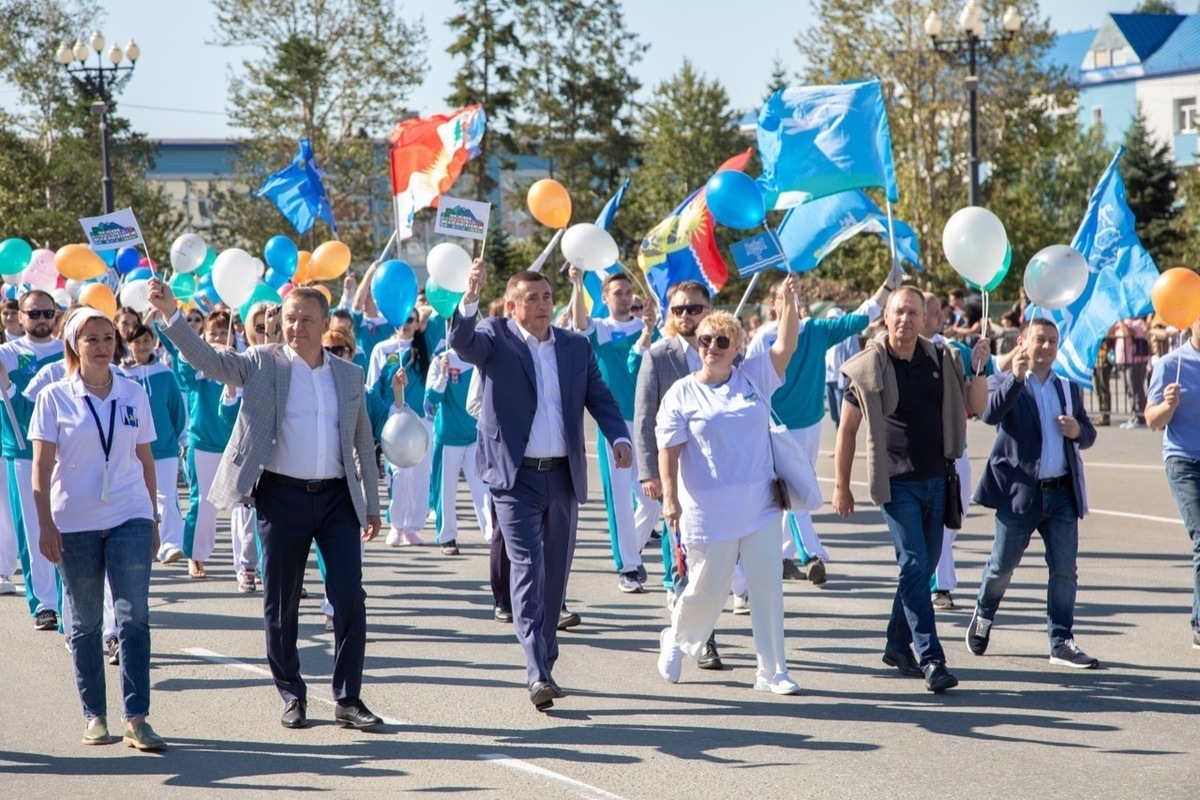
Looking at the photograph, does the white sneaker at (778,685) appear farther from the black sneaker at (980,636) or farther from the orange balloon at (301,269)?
the orange balloon at (301,269)

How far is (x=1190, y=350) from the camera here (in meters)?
8.48

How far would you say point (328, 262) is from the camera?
14.9 metres

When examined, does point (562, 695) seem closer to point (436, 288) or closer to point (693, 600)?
point (693, 600)

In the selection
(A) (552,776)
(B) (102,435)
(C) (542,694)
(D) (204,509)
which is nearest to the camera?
(A) (552,776)

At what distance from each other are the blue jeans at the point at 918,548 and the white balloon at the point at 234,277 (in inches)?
248

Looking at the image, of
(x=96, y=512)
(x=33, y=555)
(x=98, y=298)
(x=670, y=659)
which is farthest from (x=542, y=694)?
(x=98, y=298)

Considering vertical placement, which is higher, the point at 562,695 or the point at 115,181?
the point at 115,181

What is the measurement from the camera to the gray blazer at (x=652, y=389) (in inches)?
317

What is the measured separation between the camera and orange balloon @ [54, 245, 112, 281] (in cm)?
1459

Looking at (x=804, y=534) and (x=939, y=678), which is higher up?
(x=804, y=534)

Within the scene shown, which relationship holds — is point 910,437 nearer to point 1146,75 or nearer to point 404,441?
point 404,441

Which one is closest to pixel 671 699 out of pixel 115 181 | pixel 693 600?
pixel 693 600

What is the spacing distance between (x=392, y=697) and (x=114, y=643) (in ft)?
6.37

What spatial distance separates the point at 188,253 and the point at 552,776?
424 inches
